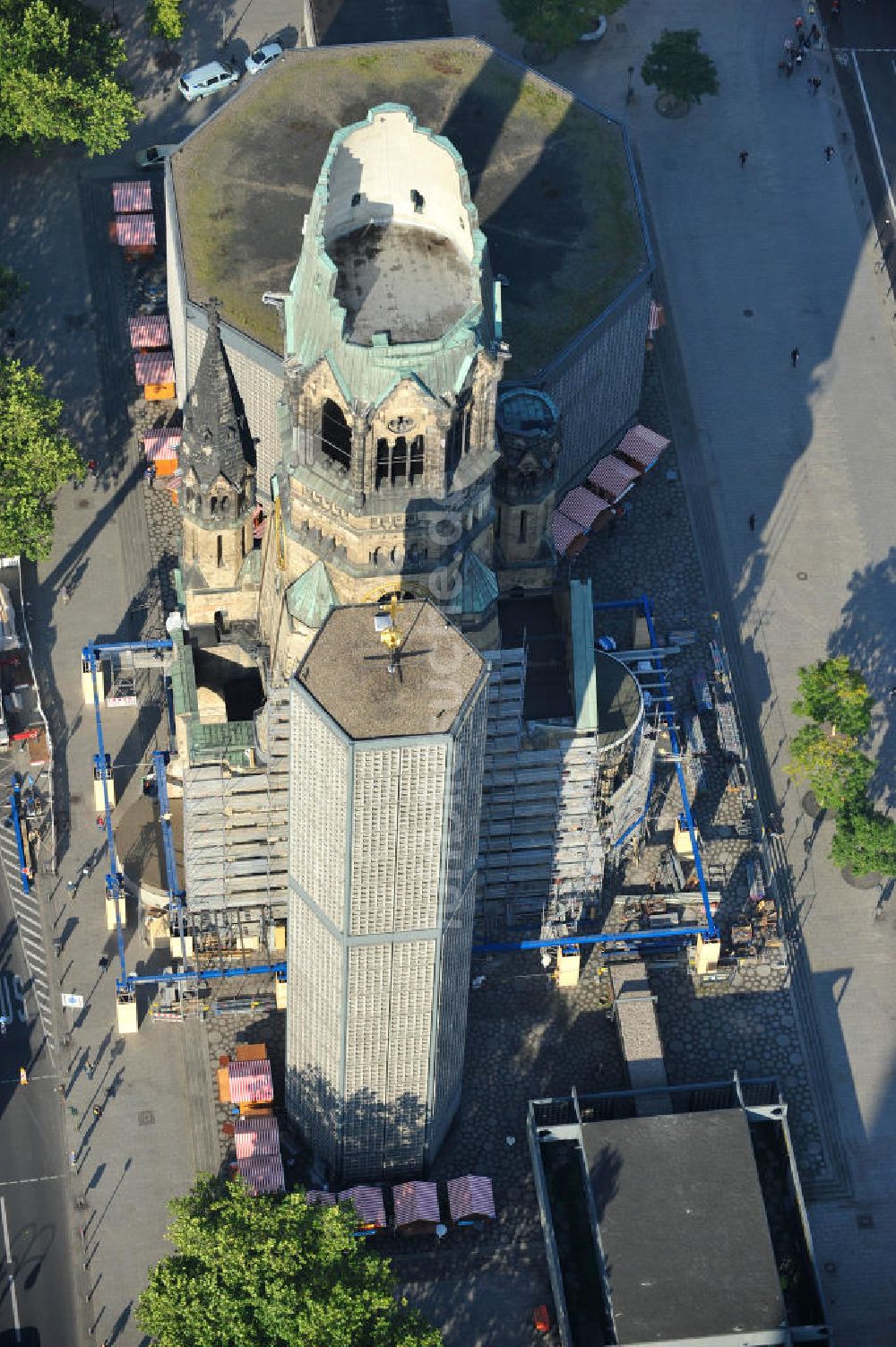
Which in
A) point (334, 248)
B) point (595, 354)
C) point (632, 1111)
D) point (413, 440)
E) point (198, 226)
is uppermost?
point (198, 226)

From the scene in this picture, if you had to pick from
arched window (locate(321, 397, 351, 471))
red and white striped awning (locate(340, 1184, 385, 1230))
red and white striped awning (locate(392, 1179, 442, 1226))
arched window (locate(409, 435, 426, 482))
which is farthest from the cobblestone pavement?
arched window (locate(321, 397, 351, 471))

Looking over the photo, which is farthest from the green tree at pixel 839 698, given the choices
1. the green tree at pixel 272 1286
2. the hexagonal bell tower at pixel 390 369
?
the green tree at pixel 272 1286

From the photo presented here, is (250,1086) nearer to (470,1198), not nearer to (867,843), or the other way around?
(470,1198)

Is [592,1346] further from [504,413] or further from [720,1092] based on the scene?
[504,413]

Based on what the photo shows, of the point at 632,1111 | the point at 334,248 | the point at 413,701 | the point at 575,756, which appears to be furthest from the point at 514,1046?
the point at 334,248

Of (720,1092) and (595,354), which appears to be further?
(595,354)

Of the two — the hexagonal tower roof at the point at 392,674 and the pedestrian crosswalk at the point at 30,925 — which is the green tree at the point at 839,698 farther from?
the pedestrian crosswalk at the point at 30,925

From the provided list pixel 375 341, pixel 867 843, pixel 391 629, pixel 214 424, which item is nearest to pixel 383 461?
pixel 375 341
